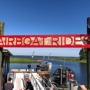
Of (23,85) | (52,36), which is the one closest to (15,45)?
(52,36)

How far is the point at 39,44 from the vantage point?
702 cm

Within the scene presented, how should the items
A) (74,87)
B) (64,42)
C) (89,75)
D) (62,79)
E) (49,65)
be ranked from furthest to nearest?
(49,65), (62,79), (74,87), (64,42), (89,75)

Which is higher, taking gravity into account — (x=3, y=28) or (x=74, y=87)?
(x=3, y=28)

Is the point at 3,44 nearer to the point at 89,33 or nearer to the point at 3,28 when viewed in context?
the point at 3,28

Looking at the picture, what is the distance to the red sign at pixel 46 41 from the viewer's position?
22.5 ft

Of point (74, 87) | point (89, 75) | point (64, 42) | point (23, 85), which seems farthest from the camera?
point (23, 85)

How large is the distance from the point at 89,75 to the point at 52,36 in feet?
6.33

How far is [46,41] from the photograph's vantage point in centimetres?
700

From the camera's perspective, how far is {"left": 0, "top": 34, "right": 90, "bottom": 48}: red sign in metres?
6.86

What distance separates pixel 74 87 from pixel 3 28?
5.42 metres

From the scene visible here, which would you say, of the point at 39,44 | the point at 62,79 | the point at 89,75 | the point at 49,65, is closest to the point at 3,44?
the point at 39,44

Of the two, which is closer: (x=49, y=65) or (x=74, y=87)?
(x=74, y=87)

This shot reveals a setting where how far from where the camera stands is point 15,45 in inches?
281

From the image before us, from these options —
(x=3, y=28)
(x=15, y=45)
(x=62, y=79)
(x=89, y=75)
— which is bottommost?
(x=62, y=79)
